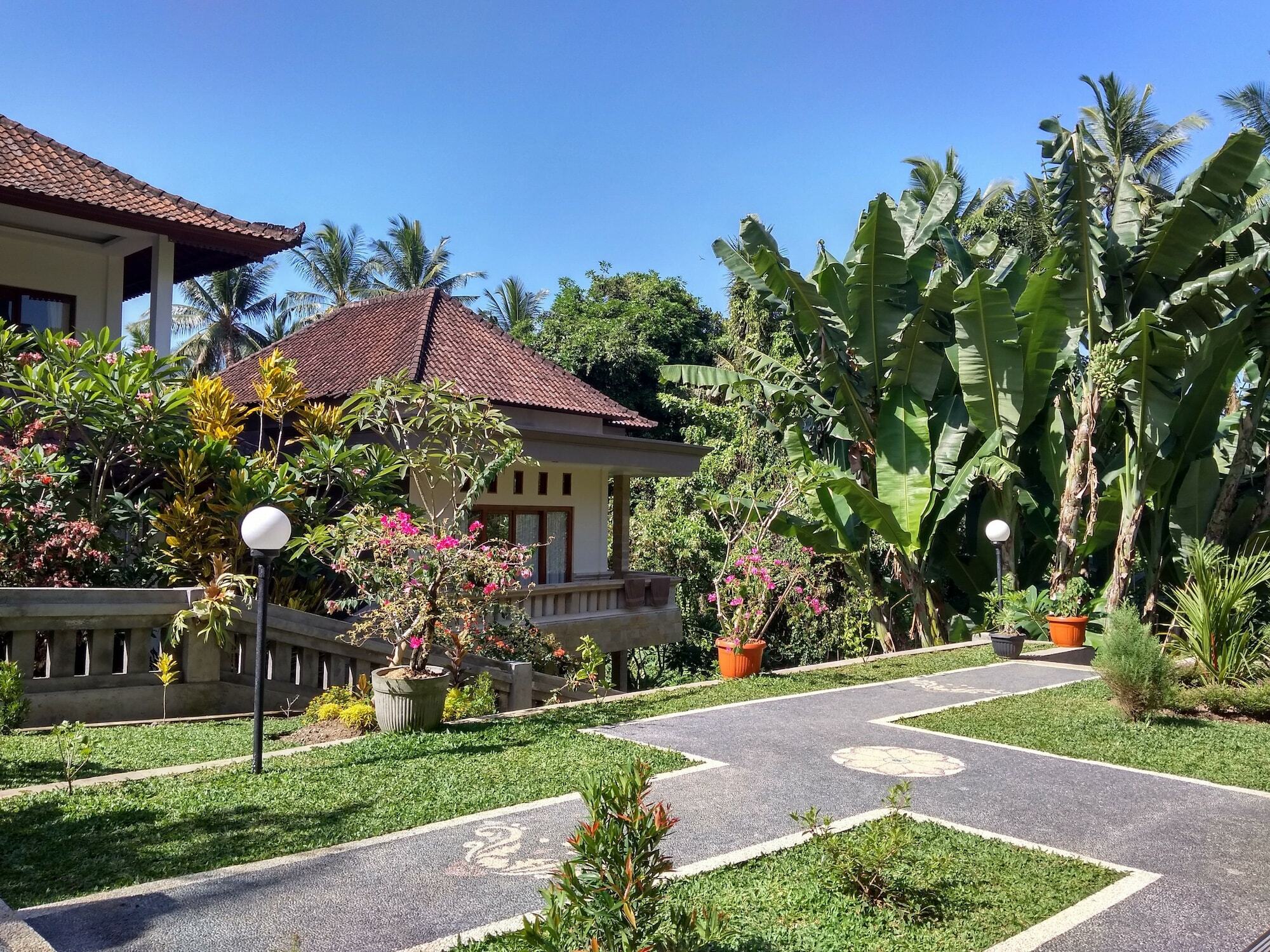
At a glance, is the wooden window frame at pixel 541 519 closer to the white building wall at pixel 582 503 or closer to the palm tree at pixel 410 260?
the white building wall at pixel 582 503

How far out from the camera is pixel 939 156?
23688 mm

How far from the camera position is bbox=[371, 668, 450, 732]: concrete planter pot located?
826 centimetres

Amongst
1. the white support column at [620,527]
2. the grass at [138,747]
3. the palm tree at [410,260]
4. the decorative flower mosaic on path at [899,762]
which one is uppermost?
the palm tree at [410,260]

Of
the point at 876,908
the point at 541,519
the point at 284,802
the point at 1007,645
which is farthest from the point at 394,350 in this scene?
the point at 876,908

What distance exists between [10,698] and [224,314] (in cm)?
4074

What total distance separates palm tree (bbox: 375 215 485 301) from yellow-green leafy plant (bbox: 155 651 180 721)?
1334 inches

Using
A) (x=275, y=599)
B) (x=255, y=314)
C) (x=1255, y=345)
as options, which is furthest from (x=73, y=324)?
(x=255, y=314)

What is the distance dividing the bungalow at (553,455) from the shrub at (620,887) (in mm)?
12267

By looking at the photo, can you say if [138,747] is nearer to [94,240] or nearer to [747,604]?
[747,604]

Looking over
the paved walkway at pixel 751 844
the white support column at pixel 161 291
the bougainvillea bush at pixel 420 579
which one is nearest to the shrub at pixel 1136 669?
the paved walkway at pixel 751 844

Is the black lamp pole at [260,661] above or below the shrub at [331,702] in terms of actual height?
above

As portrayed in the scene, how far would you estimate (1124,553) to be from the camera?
1409 centimetres

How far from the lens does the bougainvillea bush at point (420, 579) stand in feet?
28.3

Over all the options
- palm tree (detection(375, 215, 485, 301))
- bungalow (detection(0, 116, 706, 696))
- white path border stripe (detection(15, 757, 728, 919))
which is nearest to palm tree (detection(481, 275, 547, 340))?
palm tree (detection(375, 215, 485, 301))
